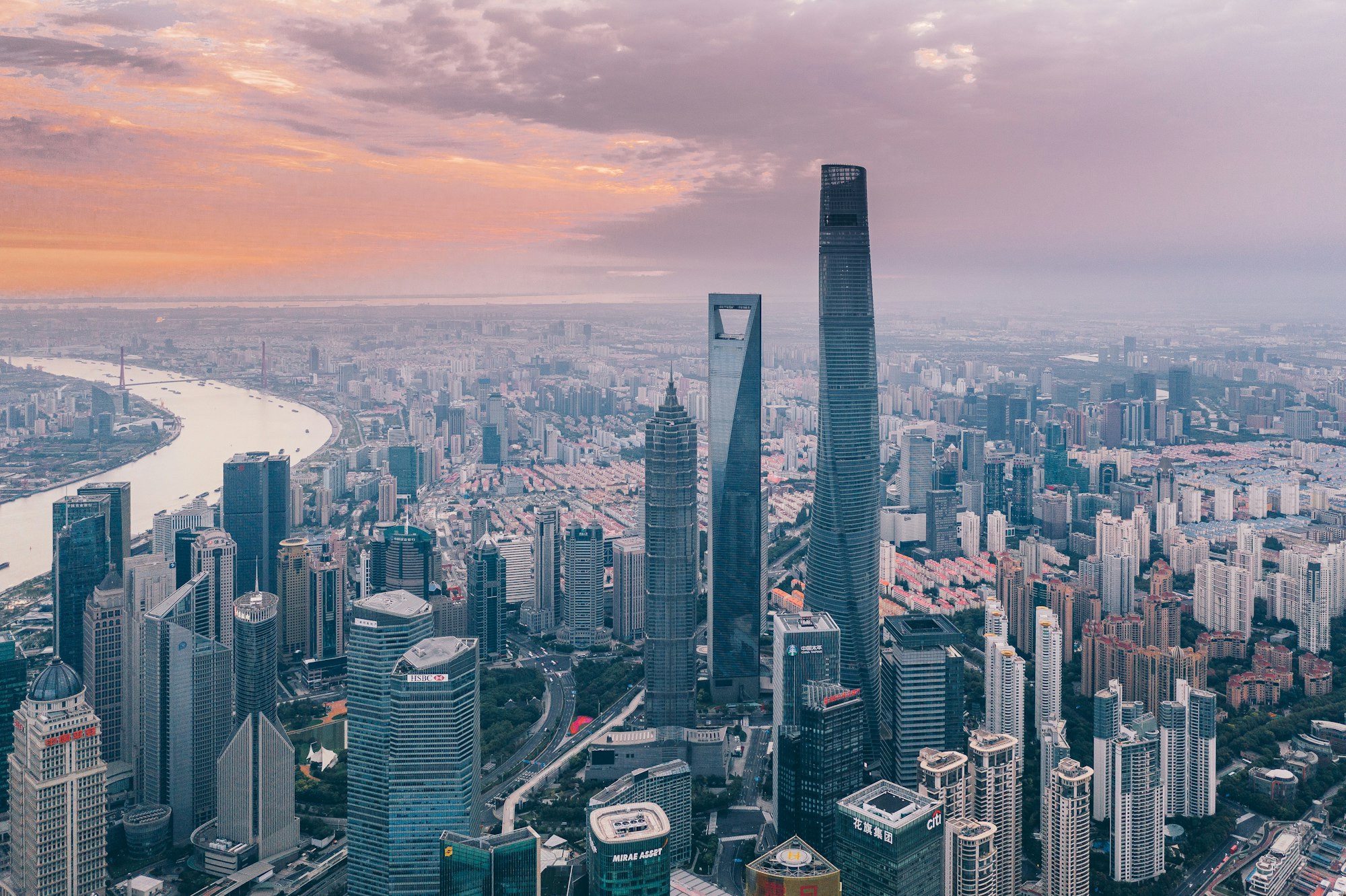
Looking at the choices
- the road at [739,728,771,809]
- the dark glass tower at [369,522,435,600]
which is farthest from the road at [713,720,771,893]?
the dark glass tower at [369,522,435,600]

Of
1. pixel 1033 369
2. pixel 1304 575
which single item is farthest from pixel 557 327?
pixel 1033 369

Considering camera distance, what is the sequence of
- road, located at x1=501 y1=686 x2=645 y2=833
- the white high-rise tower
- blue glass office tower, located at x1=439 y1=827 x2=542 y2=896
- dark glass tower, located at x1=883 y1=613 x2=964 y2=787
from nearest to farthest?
1. blue glass office tower, located at x1=439 y1=827 x2=542 y2=896
2. the white high-rise tower
3. dark glass tower, located at x1=883 y1=613 x2=964 y2=787
4. road, located at x1=501 y1=686 x2=645 y2=833

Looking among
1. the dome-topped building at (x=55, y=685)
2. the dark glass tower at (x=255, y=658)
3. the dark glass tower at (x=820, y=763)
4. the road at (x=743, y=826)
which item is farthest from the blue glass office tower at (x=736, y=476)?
the dome-topped building at (x=55, y=685)

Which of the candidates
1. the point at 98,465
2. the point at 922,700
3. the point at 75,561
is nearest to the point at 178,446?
the point at 98,465

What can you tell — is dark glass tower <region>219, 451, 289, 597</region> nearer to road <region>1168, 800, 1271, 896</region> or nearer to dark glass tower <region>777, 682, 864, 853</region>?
dark glass tower <region>777, 682, 864, 853</region>

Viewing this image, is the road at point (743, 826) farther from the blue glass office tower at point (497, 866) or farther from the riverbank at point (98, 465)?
the riverbank at point (98, 465)
